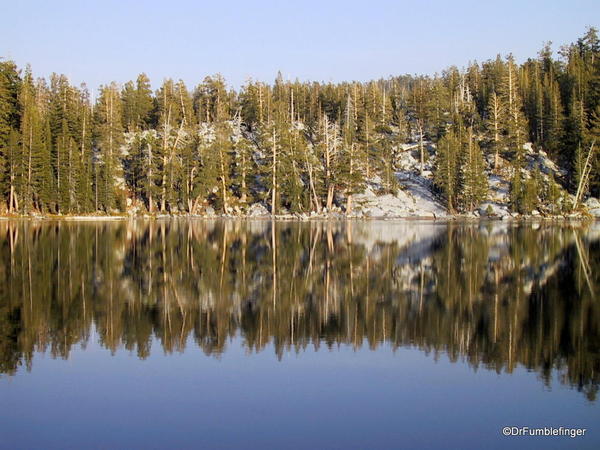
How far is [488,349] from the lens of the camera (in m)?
16.0

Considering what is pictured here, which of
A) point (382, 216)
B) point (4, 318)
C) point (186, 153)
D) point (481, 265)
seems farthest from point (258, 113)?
point (4, 318)

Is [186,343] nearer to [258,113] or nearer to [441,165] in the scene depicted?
[441,165]

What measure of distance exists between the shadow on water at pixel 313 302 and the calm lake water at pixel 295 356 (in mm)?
97

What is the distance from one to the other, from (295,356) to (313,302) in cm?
698

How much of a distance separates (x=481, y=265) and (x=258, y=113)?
9386 centimetres

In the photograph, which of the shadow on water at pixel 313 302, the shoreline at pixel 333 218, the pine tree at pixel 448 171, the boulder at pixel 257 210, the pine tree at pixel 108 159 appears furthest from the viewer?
the boulder at pixel 257 210

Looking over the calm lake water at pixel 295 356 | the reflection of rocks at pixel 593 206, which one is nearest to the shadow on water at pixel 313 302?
the calm lake water at pixel 295 356

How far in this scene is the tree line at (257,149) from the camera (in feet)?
299

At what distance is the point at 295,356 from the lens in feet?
50.7

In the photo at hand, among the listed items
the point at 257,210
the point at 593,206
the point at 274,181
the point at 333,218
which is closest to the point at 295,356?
the point at 333,218

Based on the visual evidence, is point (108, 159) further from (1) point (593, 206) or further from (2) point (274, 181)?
(1) point (593, 206)

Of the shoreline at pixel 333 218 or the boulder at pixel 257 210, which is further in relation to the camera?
the boulder at pixel 257 210

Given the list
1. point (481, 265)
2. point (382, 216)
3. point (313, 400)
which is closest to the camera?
point (313, 400)

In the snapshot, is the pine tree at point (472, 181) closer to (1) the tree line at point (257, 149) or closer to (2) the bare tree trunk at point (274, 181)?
(1) the tree line at point (257, 149)
